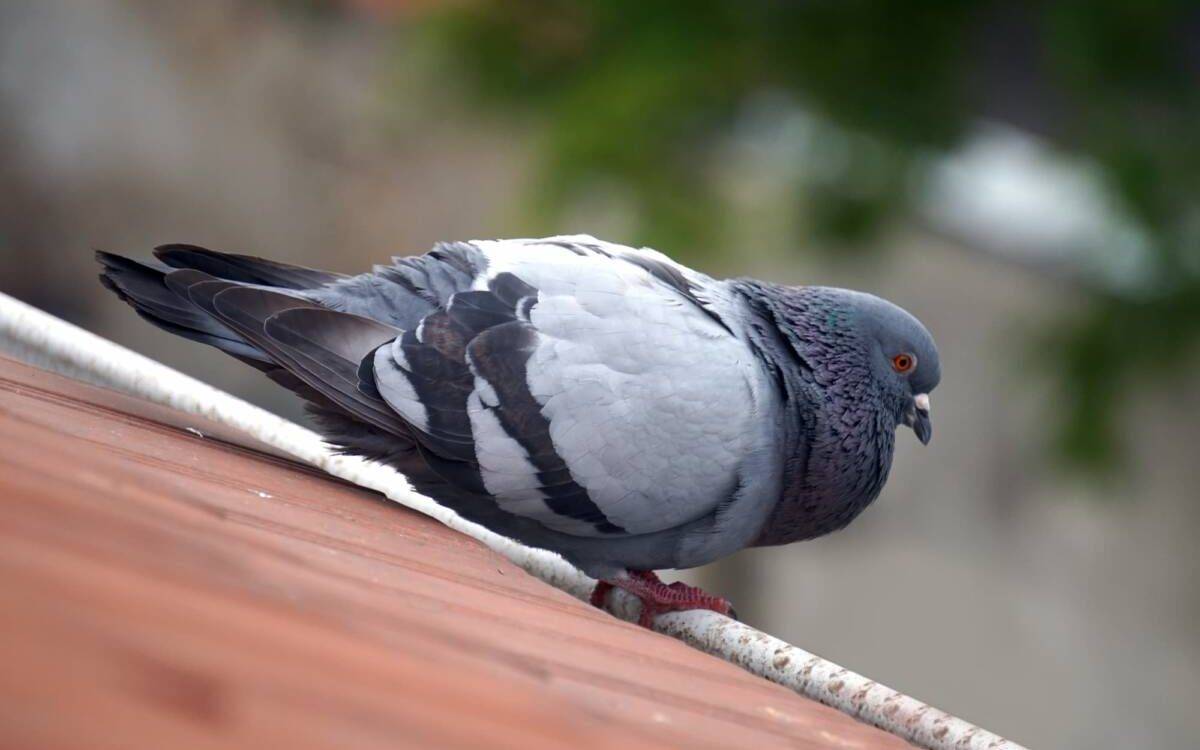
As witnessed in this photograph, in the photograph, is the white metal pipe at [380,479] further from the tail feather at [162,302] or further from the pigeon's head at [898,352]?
the pigeon's head at [898,352]

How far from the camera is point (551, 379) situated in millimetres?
3256

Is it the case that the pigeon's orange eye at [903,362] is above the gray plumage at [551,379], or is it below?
above

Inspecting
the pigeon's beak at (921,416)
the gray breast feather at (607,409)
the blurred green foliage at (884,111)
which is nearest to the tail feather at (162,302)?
the gray breast feather at (607,409)

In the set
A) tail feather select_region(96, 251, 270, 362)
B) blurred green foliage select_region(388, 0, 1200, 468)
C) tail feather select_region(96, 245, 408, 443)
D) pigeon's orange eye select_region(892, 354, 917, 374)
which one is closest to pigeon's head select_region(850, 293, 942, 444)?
pigeon's orange eye select_region(892, 354, 917, 374)

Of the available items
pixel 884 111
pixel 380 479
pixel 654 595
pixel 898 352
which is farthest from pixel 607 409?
pixel 884 111

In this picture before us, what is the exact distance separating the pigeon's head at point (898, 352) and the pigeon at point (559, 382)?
0.83 feet

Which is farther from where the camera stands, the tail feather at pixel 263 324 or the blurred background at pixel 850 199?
the blurred background at pixel 850 199

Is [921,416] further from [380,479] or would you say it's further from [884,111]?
[884,111]

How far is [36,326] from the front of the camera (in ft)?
11.0

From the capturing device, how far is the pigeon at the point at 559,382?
10.6 feet

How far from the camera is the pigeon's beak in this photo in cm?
413

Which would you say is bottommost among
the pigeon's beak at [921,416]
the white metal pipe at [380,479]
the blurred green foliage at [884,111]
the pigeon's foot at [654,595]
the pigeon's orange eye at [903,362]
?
the pigeon's foot at [654,595]

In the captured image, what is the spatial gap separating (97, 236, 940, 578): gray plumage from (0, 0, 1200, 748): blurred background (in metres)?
3.18

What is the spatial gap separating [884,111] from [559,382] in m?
3.98
